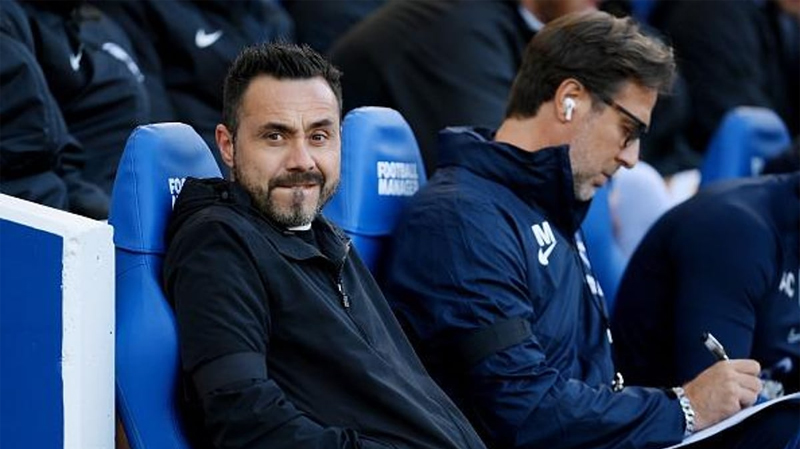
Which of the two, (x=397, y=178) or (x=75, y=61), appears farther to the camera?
(x=75, y=61)

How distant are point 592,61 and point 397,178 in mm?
526

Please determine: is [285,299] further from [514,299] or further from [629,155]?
[629,155]

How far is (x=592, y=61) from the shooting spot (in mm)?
3855

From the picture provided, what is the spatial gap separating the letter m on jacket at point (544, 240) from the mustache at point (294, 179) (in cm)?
72

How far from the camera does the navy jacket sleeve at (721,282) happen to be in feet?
13.1

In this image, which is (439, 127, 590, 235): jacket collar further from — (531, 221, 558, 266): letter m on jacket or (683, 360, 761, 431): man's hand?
(683, 360, 761, 431): man's hand

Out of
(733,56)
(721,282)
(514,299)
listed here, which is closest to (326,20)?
(733,56)

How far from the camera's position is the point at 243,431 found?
282cm

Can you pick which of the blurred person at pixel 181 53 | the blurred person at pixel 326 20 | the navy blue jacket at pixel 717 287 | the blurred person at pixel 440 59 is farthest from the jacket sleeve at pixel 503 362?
the blurred person at pixel 326 20

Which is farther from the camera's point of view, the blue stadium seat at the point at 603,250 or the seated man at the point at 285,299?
the blue stadium seat at the point at 603,250

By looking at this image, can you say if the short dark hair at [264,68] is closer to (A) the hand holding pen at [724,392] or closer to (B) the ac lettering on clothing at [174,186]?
(B) the ac lettering on clothing at [174,186]

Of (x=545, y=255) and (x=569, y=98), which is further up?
(x=569, y=98)

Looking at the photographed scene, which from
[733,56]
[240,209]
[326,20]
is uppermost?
[326,20]

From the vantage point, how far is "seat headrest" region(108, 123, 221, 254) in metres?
3.13
